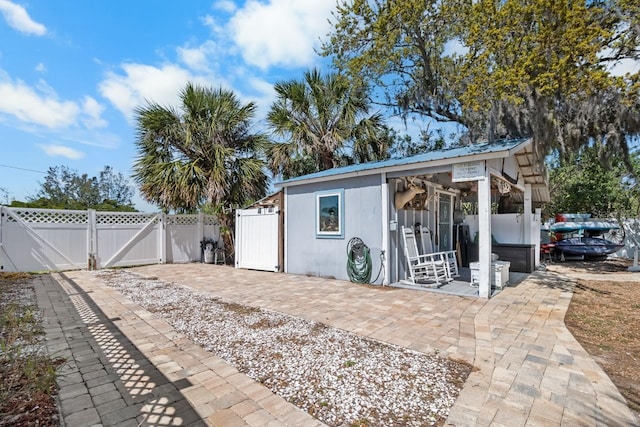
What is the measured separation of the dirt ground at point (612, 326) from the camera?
2729 mm

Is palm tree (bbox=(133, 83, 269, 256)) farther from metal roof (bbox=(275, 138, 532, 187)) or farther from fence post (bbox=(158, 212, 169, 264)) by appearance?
metal roof (bbox=(275, 138, 532, 187))

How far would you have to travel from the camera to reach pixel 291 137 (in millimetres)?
10570

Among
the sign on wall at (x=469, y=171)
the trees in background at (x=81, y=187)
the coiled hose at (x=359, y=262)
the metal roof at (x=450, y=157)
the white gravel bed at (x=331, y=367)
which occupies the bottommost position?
the white gravel bed at (x=331, y=367)

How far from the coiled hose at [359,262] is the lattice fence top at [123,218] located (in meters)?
7.45

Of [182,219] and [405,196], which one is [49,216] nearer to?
[182,219]

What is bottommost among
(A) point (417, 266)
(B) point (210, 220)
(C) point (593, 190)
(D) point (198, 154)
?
(A) point (417, 266)

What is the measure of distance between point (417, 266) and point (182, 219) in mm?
8720

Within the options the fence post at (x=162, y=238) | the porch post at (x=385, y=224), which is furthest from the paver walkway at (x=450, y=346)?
the fence post at (x=162, y=238)

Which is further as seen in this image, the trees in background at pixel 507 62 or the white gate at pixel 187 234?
the white gate at pixel 187 234

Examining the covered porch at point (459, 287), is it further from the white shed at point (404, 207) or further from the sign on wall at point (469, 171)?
the sign on wall at point (469, 171)

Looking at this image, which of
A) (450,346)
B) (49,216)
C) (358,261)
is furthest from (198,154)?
(450,346)

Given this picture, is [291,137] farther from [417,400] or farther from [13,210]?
[417,400]

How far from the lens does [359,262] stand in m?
6.96

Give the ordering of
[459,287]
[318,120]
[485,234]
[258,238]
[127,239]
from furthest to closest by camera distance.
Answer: [318,120]
[127,239]
[258,238]
[459,287]
[485,234]
